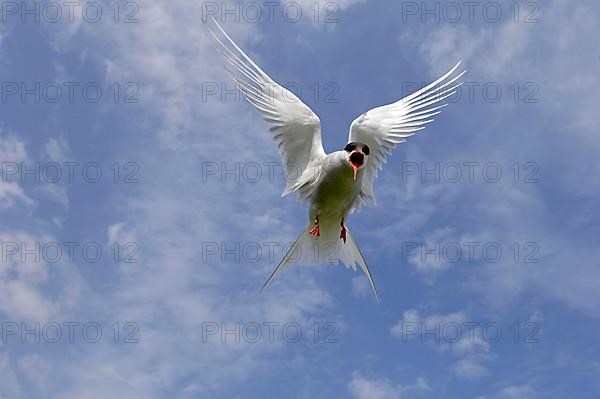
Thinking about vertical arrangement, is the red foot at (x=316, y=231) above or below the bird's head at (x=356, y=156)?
below

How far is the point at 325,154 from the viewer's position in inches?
583

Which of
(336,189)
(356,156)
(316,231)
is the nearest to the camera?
(356,156)

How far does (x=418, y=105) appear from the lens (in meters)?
16.2

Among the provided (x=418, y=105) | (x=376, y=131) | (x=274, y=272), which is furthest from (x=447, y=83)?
(x=274, y=272)

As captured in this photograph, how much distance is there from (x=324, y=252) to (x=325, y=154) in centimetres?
216

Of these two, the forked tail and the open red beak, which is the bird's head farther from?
the forked tail

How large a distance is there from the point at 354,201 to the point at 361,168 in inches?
50.4

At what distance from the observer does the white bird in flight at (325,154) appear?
1386 centimetres

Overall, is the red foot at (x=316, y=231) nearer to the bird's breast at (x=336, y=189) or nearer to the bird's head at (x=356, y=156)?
the bird's breast at (x=336, y=189)

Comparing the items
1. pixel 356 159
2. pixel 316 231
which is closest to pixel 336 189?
pixel 356 159

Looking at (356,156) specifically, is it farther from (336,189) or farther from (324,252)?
(324,252)

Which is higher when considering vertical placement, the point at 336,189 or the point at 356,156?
the point at 356,156

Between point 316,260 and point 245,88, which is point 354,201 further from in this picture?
point 245,88

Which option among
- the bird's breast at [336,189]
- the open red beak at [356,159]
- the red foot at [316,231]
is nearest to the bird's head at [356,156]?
the open red beak at [356,159]
